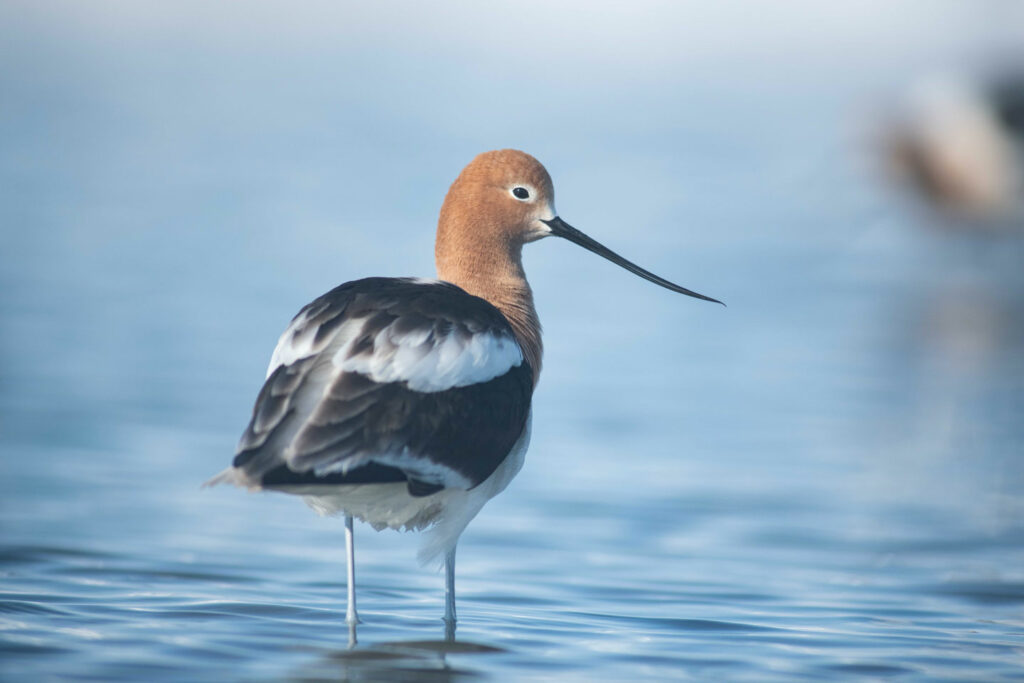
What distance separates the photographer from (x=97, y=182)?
15.5 meters

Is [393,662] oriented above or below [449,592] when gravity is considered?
below

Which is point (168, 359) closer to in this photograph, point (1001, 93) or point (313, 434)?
point (313, 434)

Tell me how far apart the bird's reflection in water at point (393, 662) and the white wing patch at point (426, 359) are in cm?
87

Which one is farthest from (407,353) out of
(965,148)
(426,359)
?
(965,148)

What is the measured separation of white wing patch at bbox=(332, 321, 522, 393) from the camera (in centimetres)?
438

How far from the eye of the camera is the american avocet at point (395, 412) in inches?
163

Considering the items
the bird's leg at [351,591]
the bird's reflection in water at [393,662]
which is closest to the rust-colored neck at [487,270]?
the bird's leg at [351,591]

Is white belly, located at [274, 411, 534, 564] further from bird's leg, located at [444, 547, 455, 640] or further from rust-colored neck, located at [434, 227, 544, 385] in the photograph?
rust-colored neck, located at [434, 227, 544, 385]

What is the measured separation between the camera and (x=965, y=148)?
1356 centimetres

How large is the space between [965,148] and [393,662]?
418 inches

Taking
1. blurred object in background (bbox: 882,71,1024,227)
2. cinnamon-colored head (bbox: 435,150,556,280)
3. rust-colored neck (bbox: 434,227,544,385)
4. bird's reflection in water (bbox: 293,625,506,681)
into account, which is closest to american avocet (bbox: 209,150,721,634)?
bird's reflection in water (bbox: 293,625,506,681)

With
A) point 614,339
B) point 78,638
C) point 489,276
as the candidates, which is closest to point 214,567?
point 78,638

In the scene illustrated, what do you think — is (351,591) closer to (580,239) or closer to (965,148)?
(580,239)

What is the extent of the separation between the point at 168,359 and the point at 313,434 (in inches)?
208
